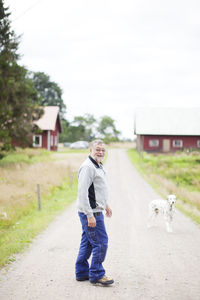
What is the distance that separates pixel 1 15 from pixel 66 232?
62.8 ft

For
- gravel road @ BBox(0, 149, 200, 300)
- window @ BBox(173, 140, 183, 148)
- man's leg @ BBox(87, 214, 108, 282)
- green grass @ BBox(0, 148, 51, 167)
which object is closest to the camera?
gravel road @ BBox(0, 149, 200, 300)

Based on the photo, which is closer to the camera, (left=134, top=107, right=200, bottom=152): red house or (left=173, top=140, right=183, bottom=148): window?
(left=134, top=107, right=200, bottom=152): red house

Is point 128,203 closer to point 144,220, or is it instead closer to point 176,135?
point 144,220

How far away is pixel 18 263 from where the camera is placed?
5.76 m

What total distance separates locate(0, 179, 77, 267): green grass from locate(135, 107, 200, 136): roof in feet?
125

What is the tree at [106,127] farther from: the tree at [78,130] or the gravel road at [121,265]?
the gravel road at [121,265]

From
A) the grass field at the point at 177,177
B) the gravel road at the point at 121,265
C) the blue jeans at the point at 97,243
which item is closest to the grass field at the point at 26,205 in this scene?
the gravel road at the point at 121,265

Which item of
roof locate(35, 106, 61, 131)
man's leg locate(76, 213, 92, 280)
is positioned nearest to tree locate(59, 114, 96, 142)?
roof locate(35, 106, 61, 131)

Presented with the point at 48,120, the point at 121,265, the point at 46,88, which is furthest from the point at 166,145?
the point at 121,265

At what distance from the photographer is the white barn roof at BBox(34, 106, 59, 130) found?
153 ft

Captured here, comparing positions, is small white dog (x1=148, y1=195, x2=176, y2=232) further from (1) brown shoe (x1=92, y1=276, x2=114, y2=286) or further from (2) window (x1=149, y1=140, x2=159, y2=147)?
(2) window (x1=149, y1=140, x2=159, y2=147)

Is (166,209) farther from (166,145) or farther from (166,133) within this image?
(166,145)

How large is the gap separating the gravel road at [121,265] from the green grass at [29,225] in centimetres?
24

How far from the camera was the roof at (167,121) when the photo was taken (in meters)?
51.2
